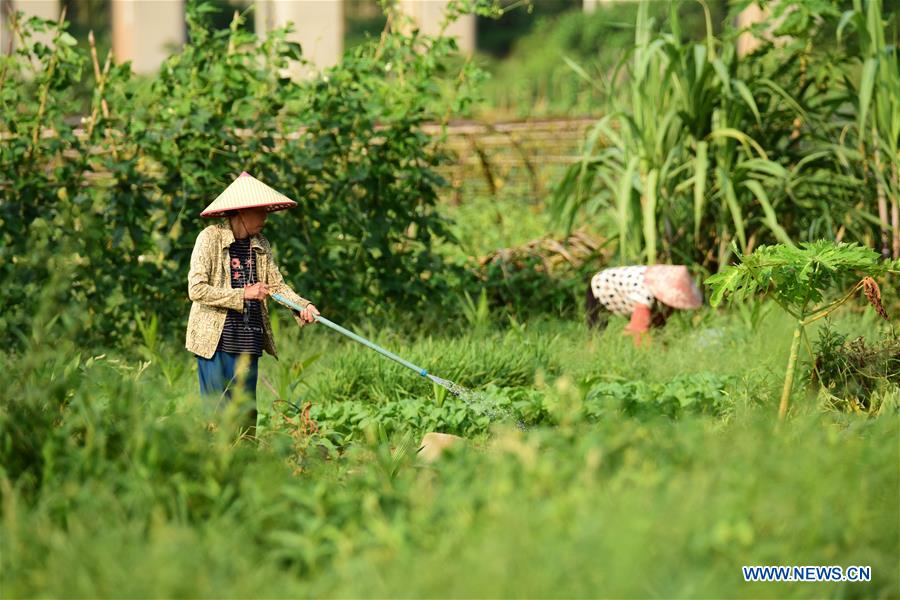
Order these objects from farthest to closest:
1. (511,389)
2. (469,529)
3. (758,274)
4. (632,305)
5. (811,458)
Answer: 1. (632,305)
2. (511,389)
3. (758,274)
4. (811,458)
5. (469,529)

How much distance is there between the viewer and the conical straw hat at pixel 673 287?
653 cm

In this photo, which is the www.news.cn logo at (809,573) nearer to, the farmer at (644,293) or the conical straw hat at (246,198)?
the conical straw hat at (246,198)

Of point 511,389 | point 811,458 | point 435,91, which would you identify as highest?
point 435,91

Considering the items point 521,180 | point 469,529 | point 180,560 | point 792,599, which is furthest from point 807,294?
point 521,180

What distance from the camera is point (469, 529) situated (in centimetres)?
292

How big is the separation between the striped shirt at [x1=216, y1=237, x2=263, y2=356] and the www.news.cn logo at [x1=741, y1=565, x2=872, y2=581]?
2.48m

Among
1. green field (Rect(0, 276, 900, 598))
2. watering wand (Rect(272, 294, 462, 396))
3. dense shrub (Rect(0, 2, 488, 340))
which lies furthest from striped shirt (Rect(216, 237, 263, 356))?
dense shrub (Rect(0, 2, 488, 340))

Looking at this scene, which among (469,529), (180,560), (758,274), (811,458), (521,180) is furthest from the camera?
(521,180)

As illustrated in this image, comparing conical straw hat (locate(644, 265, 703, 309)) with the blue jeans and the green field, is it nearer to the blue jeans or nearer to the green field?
the green field

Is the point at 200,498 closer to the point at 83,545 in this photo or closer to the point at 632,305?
the point at 83,545

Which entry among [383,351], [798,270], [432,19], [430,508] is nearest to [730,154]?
[798,270]

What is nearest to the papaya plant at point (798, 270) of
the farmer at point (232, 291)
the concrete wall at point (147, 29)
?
the farmer at point (232, 291)

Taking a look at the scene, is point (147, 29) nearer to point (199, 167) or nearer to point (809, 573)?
point (199, 167)

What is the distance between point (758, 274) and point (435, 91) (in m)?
3.06
